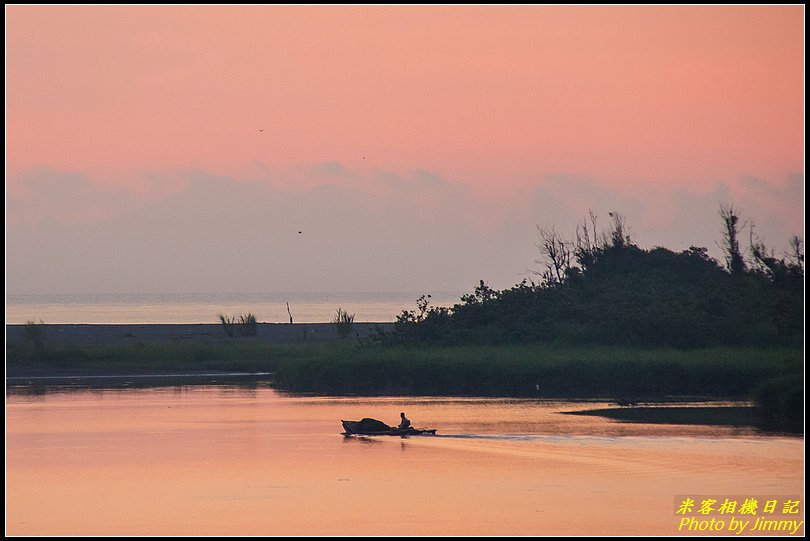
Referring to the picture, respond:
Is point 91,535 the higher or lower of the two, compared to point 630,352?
lower

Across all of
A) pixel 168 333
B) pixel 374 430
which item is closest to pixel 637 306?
pixel 374 430

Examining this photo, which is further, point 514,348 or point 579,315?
point 579,315

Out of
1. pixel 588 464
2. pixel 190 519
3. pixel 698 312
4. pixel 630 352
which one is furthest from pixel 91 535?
pixel 698 312

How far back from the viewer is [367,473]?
88.8ft

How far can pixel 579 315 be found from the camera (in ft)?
173

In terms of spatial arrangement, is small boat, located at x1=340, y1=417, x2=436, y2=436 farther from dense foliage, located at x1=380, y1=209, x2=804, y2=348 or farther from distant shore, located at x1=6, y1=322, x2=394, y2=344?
distant shore, located at x1=6, y1=322, x2=394, y2=344

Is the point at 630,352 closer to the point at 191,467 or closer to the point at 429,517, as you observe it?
the point at 191,467

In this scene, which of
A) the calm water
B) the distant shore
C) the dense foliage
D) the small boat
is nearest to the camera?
the calm water

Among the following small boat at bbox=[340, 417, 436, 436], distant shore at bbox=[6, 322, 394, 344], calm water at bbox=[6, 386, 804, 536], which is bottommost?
calm water at bbox=[6, 386, 804, 536]

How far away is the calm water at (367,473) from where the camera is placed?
2202 centimetres

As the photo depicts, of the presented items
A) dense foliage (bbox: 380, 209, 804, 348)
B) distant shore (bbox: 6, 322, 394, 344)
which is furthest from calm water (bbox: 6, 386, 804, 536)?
distant shore (bbox: 6, 322, 394, 344)

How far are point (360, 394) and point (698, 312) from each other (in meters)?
13.9

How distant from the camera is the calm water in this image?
2202 cm

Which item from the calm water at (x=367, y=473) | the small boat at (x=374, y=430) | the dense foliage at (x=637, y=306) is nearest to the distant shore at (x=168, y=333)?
the dense foliage at (x=637, y=306)
